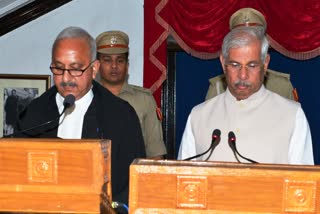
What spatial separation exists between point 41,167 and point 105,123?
33.4 inches

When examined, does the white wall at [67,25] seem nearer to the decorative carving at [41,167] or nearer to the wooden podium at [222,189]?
the decorative carving at [41,167]

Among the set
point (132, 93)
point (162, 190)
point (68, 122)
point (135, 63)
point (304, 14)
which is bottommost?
point (162, 190)

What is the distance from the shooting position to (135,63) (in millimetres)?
4961

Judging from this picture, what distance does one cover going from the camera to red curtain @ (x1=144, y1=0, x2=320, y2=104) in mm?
4512

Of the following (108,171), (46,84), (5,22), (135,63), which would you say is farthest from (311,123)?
(108,171)

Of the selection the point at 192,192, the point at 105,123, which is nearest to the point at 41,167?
the point at 192,192

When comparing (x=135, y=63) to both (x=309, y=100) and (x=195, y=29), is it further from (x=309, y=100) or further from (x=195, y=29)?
(x=309, y=100)

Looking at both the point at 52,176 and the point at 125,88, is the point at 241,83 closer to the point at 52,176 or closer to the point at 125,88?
the point at 52,176

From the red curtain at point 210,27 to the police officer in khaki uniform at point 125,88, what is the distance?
2.95 ft

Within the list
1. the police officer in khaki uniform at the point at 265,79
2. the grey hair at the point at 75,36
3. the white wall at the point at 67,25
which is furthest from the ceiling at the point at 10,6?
the grey hair at the point at 75,36

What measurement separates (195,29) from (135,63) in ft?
1.92

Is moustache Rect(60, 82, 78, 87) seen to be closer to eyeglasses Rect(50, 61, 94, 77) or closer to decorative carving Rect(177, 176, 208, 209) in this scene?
eyeglasses Rect(50, 61, 94, 77)

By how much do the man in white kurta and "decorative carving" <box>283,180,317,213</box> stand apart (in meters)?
0.89

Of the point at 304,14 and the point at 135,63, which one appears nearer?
the point at 304,14
